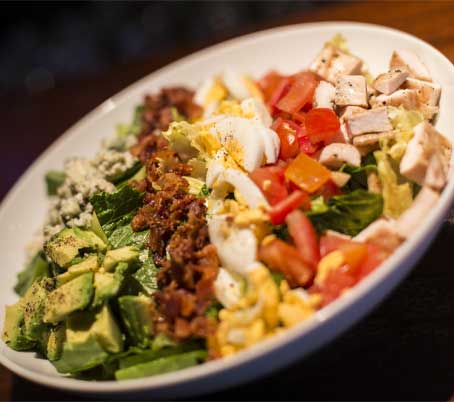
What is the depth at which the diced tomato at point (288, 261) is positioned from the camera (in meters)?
1.96

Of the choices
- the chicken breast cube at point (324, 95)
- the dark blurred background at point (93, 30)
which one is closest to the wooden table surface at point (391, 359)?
the chicken breast cube at point (324, 95)

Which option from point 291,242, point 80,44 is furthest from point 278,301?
point 80,44

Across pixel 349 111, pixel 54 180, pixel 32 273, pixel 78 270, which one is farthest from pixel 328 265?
pixel 54 180

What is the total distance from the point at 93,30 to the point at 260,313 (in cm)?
549

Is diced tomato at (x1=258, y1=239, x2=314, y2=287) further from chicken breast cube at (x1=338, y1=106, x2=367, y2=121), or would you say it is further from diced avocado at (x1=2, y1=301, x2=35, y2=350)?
diced avocado at (x1=2, y1=301, x2=35, y2=350)

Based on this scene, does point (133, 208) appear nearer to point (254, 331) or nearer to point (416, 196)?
point (254, 331)

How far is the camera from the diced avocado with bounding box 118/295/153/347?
2.09m

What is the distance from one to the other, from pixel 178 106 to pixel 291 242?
1.60 metres

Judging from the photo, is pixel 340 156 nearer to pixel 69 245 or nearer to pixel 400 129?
pixel 400 129

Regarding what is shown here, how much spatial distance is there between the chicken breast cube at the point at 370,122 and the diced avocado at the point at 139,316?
1.10 metres

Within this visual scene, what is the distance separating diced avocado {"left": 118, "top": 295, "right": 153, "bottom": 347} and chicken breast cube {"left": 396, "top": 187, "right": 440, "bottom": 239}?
978mm

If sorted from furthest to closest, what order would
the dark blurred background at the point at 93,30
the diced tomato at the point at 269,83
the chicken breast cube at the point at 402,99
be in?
the dark blurred background at the point at 93,30
the diced tomato at the point at 269,83
the chicken breast cube at the point at 402,99

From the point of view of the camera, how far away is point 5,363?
223 cm

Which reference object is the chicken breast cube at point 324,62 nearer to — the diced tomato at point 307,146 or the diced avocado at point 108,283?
the diced tomato at point 307,146
